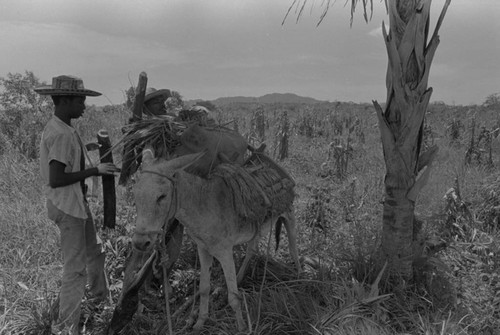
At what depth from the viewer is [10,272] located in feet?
14.5

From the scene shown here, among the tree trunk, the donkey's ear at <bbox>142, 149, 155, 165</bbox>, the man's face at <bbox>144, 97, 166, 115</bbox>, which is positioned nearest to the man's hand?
the donkey's ear at <bbox>142, 149, 155, 165</bbox>

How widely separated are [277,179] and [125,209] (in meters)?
2.80

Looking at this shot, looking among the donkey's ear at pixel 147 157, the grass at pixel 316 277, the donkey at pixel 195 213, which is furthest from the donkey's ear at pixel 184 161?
the grass at pixel 316 277

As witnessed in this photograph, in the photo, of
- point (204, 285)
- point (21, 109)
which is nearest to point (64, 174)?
point (204, 285)

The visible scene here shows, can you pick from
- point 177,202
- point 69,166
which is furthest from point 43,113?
point 177,202

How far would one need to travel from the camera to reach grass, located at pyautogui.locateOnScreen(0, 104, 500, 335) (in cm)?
367

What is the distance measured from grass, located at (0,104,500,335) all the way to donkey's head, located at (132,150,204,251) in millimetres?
1300

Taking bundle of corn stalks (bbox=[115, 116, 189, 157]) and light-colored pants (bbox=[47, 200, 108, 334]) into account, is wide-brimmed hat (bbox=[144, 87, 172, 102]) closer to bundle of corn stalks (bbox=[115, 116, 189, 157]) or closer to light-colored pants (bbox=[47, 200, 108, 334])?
bundle of corn stalks (bbox=[115, 116, 189, 157])

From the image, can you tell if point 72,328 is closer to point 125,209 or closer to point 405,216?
point 125,209

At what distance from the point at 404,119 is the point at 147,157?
2.58 metres

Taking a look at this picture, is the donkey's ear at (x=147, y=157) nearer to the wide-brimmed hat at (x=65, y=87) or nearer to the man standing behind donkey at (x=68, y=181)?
the man standing behind donkey at (x=68, y=181)

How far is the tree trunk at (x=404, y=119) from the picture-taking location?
3.88 meters

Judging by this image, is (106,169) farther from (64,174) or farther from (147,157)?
(147,157)

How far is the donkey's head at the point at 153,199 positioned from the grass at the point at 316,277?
4.26 ft
